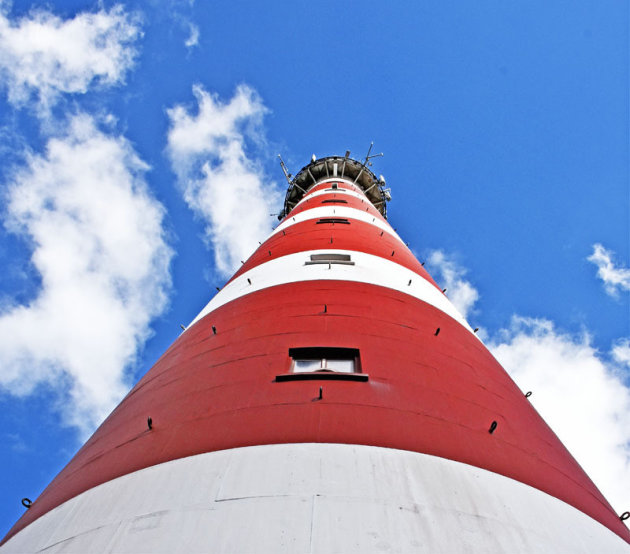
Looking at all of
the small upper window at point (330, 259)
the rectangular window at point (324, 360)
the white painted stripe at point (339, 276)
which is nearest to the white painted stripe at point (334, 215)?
the small upper window at point (330, 259)

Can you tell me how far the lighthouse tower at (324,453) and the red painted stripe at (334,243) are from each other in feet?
6.94

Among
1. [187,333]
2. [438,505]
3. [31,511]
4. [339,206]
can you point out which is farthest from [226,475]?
[339,206]

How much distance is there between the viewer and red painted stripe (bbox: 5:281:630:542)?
366 cm

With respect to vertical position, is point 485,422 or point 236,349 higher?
point 236,349

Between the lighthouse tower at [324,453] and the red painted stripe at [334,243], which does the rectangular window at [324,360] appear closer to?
the lighthouse tower at [324,453]

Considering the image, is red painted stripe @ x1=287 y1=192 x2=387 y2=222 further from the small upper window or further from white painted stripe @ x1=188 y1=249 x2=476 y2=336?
white painted stripe @ x1=188 y1=249 x2=476 y2=336

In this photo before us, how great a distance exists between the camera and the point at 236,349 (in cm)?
520

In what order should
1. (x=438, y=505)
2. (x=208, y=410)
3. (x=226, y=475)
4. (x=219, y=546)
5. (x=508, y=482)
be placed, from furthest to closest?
(x=208, y=410) → (x=508, y=482) → (x=226, y=475) → (x=438, y=505) → (x=219, y=546)

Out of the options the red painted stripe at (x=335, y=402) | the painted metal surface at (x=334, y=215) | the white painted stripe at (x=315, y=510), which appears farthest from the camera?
the painted metal surface at (x=334, y=215)

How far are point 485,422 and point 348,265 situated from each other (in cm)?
360

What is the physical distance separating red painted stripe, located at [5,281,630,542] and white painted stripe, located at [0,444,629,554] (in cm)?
19

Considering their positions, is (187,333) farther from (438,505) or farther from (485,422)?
(438,505)

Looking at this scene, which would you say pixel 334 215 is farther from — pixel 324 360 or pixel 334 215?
pixel 324 360

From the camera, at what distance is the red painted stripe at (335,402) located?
12.0 feet
